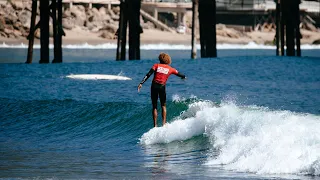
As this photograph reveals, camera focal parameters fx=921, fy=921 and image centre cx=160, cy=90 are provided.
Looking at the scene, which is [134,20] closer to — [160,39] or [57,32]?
[57,32]

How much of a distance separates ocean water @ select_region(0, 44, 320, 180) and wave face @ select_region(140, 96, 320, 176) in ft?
0.06

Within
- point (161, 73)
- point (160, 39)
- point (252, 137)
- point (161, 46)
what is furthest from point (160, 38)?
point (252, 137)

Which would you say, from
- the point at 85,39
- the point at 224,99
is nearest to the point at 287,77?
the point at 224,99

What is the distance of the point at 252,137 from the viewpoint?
588 inches

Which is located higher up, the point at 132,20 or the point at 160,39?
the point at 132,20

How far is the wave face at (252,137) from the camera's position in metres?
13.4

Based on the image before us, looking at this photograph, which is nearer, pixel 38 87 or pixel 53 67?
pixel 38 87

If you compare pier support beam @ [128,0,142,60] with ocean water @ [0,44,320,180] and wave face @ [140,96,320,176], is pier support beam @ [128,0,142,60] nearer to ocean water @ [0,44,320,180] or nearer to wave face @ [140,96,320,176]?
ocean water @ [0,44,320,180]

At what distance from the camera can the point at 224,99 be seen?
87.5 feet

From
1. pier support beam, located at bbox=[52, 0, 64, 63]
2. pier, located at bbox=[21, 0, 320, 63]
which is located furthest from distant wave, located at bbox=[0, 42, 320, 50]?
pier support beam, located at bbox=[52, 0, 64, 63]

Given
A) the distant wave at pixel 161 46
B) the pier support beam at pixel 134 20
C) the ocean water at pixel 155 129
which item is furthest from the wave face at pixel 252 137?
the distant wave at pixel 161 46

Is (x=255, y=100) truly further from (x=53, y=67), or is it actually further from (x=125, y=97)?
(x=53, y=67)

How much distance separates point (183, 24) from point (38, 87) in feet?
195

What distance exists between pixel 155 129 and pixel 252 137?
3202mm
